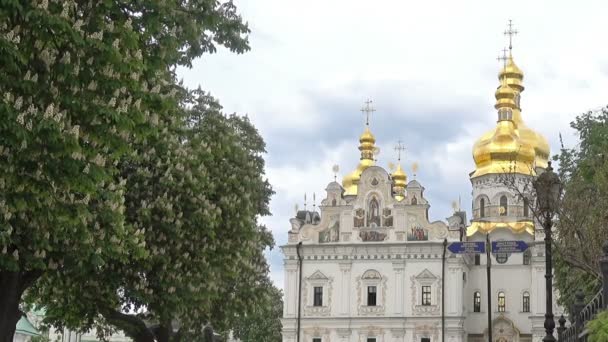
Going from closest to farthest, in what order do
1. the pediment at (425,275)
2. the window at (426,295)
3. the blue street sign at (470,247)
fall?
the blue street sign at (470,247)
the window at (426,295)
the pediment at (425,275)

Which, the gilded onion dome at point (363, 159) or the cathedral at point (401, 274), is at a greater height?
the gilded onion dome at point (363, 159)

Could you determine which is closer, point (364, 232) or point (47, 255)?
point (47, 255)

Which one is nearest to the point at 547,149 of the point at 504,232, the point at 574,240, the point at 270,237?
the point at 504,232

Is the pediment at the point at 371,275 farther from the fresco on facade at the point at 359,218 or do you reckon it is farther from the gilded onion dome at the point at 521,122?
the gilded onion dome at the point at 521,122

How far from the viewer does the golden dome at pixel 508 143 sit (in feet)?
226

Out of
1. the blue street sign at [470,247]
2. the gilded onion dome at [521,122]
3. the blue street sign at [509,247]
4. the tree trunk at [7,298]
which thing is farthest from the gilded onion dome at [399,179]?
the tree trunk at [7,298]

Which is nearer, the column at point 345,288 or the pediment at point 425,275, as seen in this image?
the pediment at point 425,275

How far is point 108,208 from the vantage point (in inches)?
614

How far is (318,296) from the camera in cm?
6525

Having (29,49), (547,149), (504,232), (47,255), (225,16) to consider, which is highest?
(547,149)

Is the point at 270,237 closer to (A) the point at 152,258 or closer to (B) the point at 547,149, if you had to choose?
(A) the point at 152,258

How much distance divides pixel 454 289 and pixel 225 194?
4033 centimetres

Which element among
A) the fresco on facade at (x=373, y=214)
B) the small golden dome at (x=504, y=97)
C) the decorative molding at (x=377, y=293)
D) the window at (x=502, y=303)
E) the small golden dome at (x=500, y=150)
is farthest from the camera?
the small golden dome at (x=504, y=97)

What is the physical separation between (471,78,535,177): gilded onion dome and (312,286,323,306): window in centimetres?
1390
